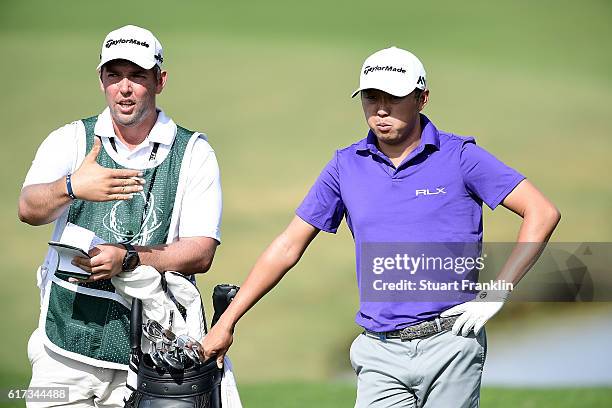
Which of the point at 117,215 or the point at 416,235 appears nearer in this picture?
the point at 416,235

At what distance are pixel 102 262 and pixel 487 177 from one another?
1566 millimetres

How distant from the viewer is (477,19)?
16.2 meters

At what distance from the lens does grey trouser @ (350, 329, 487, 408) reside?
15.9 ft

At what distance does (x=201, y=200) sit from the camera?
5109mm

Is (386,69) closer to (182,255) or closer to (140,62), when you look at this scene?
(140,62)

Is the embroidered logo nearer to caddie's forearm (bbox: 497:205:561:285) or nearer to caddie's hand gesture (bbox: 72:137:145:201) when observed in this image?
caddie's hand gesture (bbox: 72:137:145:201)

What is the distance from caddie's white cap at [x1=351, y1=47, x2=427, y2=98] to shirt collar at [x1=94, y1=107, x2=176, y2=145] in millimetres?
840

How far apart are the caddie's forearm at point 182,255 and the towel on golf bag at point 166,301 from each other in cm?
4

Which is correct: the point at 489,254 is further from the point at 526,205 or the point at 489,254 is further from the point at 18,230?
the point at 18,230

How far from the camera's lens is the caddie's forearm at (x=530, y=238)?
4.81 m

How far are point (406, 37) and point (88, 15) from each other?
13.5ft

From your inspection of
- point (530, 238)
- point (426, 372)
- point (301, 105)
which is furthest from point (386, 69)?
point (301, 105)

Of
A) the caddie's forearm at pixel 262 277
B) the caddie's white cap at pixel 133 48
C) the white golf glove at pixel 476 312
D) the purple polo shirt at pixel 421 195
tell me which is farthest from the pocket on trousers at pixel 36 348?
the white golf glove at pixel 476 312

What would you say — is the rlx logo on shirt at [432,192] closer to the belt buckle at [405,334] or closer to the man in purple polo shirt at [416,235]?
the man in purple polo shirt at [416,235]
